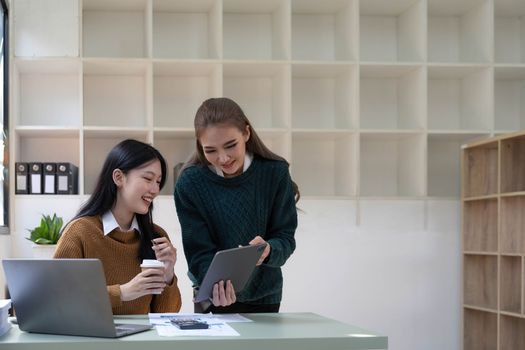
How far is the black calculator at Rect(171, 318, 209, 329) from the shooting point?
1.80m

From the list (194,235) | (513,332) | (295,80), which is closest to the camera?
(194,235)

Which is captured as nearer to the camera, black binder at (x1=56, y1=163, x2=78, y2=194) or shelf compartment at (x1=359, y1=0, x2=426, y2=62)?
black binder at (x1=56, y1=163, x2=78, y2=194)

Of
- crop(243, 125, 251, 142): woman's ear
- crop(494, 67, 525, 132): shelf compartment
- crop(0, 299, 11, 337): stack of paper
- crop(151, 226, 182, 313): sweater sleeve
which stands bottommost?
crop(151, 226, 182, 313): sweater sleeve

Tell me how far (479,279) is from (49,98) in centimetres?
281

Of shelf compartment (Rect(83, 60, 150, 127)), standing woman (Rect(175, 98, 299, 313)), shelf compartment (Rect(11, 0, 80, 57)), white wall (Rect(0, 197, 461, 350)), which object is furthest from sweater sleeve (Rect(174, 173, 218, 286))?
shelf compartment (Rect(83, 60, 150, 127))

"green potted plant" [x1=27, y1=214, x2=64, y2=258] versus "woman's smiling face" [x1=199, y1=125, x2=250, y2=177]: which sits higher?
"woman's smiling face" [x1=199, y1=125, x2=250, y2=177]

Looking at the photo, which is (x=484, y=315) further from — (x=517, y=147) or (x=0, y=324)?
(x=0, y=324)

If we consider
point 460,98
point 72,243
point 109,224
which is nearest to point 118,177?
point 109,224

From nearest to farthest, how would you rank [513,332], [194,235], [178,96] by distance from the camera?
[194,235], [513,332], [178,96]

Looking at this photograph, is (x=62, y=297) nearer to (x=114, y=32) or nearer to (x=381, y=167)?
(x=114, y=32)

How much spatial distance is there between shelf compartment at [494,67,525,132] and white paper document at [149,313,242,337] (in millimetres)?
3406

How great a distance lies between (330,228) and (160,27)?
1.63 meters

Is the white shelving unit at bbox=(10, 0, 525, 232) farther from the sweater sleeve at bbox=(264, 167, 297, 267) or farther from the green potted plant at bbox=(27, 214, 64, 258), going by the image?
the sweater sleeve at bbox=(264, 167, 297, 267)

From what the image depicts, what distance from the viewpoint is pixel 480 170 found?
15.0 ft
